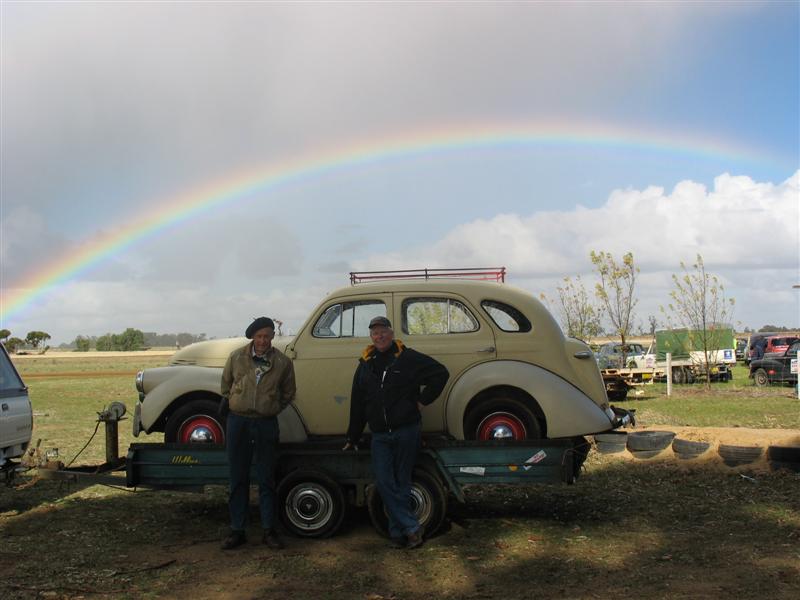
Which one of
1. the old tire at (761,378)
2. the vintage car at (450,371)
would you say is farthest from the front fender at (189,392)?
the old tire at (761,378)

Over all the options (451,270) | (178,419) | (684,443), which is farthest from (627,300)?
(178,419)

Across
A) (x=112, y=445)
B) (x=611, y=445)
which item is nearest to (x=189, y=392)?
(x=112, y=445)

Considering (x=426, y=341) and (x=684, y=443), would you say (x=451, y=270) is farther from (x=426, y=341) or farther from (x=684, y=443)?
(x=684, y=443)

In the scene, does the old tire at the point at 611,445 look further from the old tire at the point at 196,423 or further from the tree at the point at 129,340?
the tree at the point at 129,340

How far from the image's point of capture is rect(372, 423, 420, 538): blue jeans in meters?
6.82

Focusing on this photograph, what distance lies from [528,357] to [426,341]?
1008 mm

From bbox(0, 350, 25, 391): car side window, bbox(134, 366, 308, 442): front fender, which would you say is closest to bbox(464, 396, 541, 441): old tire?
bbox(134, 366, 308, 442): front fender

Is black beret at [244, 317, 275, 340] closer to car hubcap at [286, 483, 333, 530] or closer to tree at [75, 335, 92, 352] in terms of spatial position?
car hubcap at [286, 483, 333, 530]

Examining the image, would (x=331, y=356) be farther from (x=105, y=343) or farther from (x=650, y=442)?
(x=105, y=343)

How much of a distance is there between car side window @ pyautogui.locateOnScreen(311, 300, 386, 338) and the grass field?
195 cm

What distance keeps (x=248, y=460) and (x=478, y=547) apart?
2223mm

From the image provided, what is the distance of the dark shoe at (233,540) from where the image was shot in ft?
22.7

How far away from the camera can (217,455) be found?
7391 mm

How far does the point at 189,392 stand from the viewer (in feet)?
25.4
